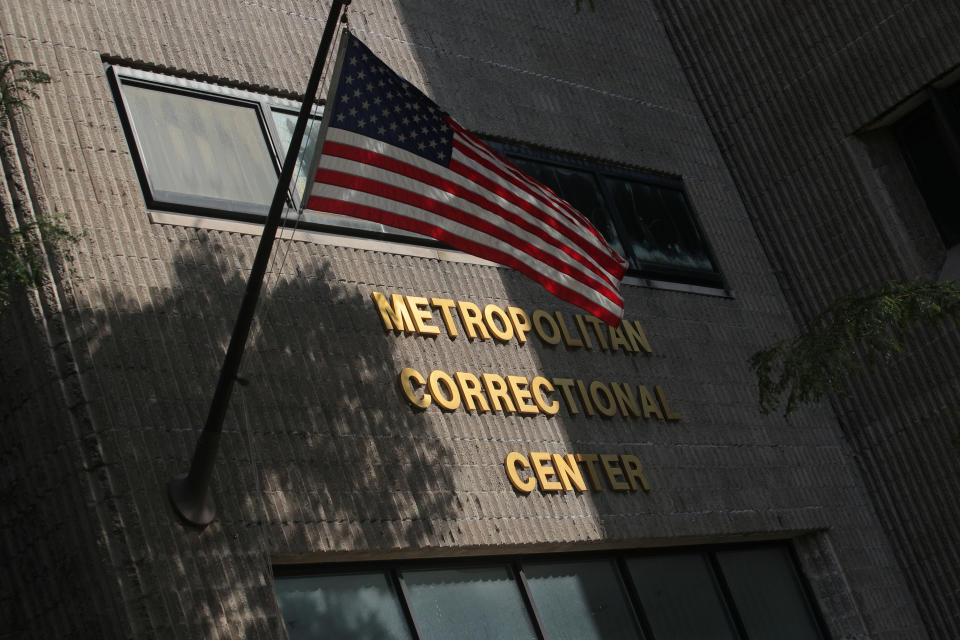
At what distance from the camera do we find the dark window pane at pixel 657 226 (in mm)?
14055

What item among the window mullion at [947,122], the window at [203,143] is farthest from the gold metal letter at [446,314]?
the window mullion at [947,122]

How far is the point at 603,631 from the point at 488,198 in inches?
158

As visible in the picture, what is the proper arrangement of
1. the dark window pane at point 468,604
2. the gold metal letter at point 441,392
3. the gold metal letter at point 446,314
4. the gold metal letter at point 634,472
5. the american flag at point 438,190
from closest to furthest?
1. the american flag at point 438,190
2. the dark window pane at point 468,604
3. the gold metal letter at point 441,392
4. the gold metal letter at point 446,314
5. the gold metal letter at point 634,472

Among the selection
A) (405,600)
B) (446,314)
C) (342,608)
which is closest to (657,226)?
(446,314)

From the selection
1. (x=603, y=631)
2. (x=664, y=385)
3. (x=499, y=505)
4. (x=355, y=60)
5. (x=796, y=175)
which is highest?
(x=796, y=175)

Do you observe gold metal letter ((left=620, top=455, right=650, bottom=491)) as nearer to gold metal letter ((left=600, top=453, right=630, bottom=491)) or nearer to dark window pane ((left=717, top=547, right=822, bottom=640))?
gold metal letter ((left=600, top=453, right=630, bottom=491))

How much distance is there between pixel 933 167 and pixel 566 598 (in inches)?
288

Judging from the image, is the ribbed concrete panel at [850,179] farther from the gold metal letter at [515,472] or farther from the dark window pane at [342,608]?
the dark window pane at [342,608]

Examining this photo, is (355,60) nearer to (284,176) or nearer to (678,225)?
(284,176)

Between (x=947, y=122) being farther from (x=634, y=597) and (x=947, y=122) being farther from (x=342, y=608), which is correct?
(x=342, y=608)

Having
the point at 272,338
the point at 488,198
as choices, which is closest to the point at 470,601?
the point at 272,338

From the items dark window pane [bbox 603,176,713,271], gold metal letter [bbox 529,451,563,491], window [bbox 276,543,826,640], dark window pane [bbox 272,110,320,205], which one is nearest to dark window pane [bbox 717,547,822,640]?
window [bbox 276,543,826,640]

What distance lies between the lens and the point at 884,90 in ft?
49.0

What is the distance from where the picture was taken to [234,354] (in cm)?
796
